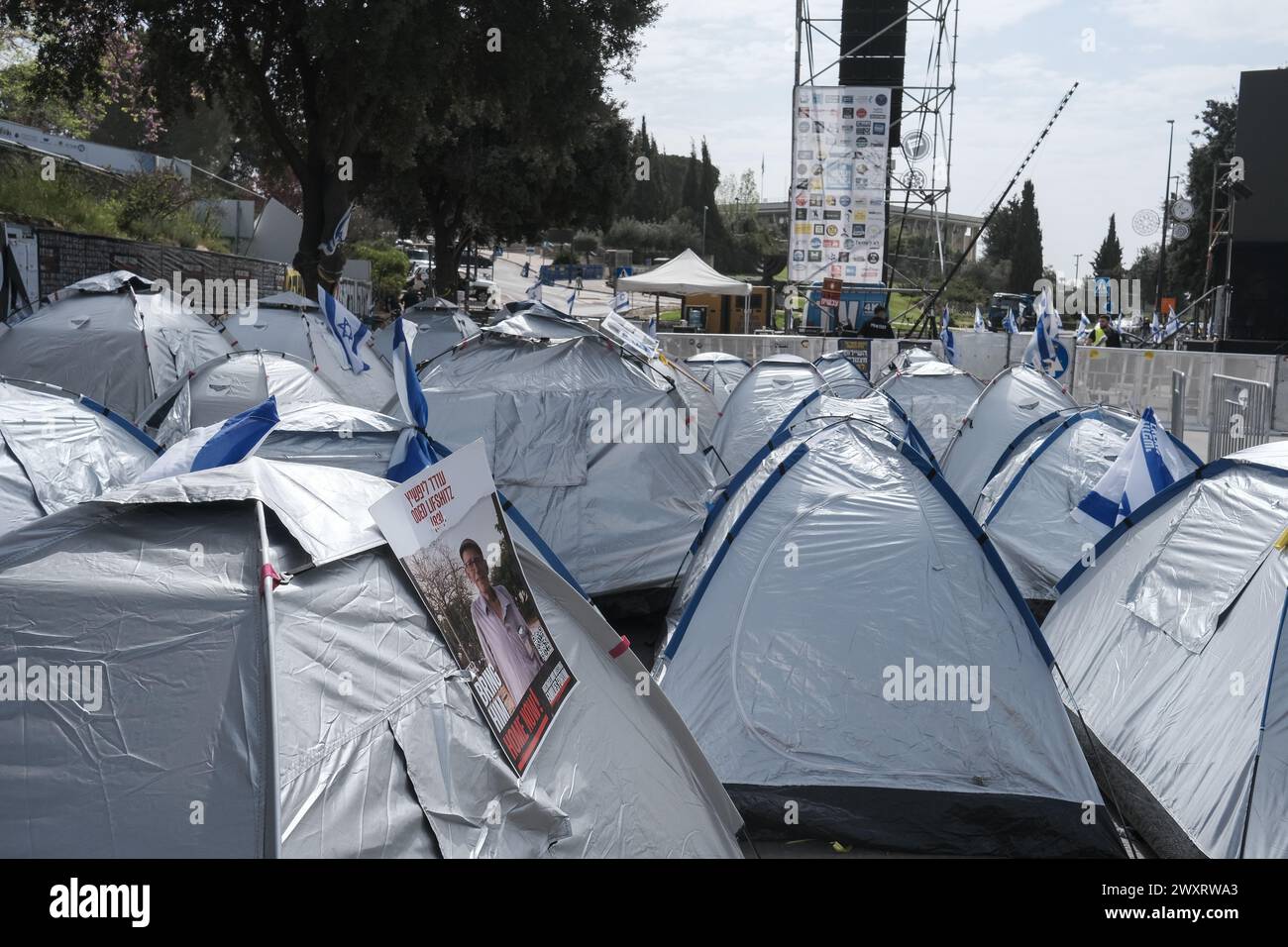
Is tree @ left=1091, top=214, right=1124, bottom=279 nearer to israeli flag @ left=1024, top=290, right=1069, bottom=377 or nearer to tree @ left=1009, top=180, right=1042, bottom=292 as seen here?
tree @ left=1009, top=180, right=1042, bottom=292

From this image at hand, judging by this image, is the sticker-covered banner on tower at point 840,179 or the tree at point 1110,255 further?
the tree at point 1110,255

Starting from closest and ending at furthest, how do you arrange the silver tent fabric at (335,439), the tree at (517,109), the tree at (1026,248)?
the silver tent fabric at (335,439), the tree at (517,109), the tree at (1026,248)

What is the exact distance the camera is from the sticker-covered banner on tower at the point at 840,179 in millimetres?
23953

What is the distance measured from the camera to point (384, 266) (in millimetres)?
43406

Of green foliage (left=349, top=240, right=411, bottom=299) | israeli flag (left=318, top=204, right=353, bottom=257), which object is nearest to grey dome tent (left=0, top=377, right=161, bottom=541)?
israeli flag (left=318, top=204, right=353, bottom=257)

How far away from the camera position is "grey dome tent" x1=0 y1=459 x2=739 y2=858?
109 inches
